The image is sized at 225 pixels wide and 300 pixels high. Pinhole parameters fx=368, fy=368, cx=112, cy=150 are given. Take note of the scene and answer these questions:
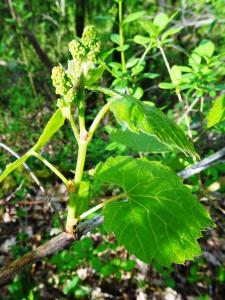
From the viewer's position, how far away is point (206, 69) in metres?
2.07

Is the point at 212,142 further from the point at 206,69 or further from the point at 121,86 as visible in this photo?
the point at 121,86

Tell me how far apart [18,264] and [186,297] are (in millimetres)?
2116

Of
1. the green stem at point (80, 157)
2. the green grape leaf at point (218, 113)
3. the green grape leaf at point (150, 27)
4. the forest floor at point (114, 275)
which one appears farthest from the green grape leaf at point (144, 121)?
the forest floor at point (114, 275)

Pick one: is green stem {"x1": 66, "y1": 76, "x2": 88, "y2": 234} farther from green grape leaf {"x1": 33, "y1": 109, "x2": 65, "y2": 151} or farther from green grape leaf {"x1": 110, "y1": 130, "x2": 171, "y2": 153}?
green grape leaf {"x1": 110, "y1": 130, "x2": 171, "y2": 153}

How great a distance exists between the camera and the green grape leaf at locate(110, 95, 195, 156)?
0.95 m

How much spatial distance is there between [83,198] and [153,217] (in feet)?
0.81

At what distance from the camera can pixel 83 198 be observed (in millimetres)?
1213

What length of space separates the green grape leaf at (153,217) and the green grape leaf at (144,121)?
0.97ft

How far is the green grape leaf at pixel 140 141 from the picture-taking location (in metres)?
1.72

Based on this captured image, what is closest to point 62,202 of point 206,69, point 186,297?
point 186,297

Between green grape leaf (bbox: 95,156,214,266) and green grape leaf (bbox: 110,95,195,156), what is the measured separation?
297 millimetres

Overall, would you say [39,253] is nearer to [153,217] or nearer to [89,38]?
[153,217]

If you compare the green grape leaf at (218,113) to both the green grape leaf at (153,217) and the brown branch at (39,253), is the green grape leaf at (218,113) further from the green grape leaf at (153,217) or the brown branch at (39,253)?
the brown branch at (39,253)

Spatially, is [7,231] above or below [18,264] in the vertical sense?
below
